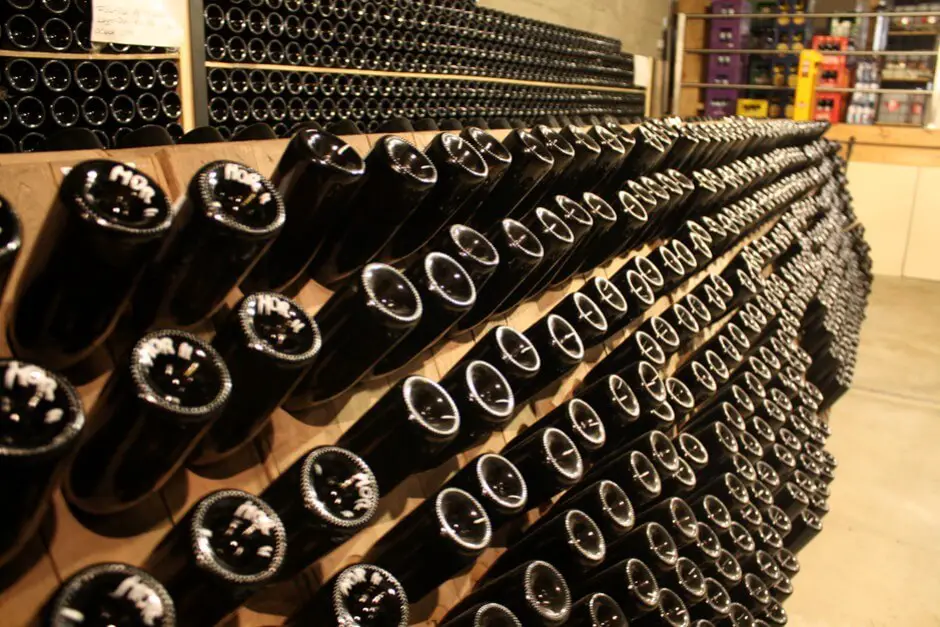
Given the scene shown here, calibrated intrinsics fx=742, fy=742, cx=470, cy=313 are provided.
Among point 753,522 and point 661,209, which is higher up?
point 661,209

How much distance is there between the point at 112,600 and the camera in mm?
598

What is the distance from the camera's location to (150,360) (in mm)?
659

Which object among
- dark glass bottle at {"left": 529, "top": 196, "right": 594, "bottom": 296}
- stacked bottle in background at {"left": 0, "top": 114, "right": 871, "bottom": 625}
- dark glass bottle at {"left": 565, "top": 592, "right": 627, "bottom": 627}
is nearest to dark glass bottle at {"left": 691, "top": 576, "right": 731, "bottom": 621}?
stacked bottle in background at {"left": 0, "top": 114, "right": 871, "bottom": 625}

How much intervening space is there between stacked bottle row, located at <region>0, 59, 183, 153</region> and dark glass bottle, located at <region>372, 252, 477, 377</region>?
1259 millimetres

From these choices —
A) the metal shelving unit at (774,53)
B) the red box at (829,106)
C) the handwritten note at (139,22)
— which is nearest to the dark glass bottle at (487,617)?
the handwritten note at (139,22)

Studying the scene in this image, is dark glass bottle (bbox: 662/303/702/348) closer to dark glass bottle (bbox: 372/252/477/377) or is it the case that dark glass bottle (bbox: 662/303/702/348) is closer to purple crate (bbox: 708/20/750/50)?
dark glass bottle (bbox: 372/252/477/377)

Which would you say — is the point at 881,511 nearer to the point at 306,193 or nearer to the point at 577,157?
the point at 577,157

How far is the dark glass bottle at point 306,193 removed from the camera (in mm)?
846

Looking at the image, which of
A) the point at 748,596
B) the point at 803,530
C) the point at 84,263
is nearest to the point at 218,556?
the point at 84,263

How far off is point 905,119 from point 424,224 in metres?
8.88

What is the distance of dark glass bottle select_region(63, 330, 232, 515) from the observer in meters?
0.64

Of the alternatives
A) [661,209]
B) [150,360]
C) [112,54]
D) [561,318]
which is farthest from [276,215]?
[112,54]

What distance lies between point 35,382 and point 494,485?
25.3 inches

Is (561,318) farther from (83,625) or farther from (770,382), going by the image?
(770,382)
